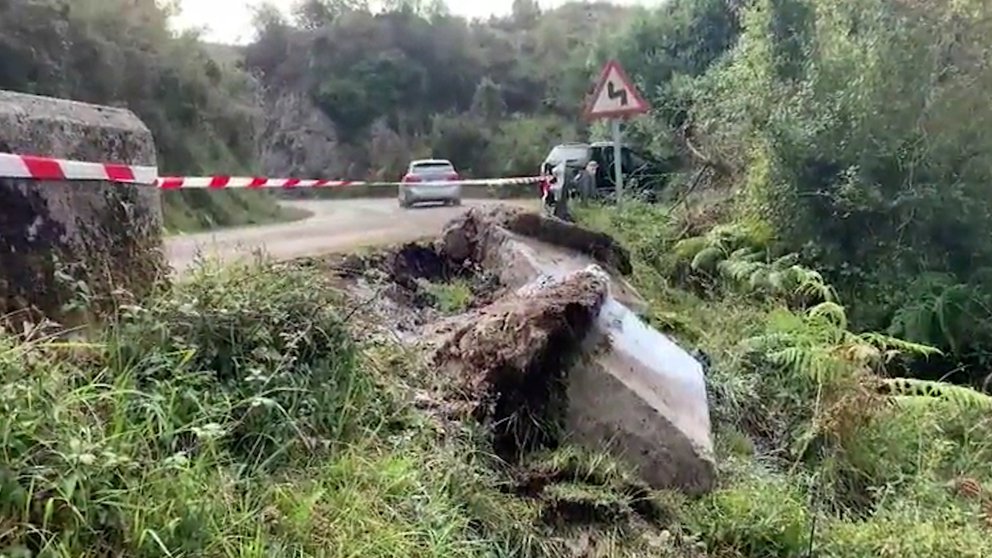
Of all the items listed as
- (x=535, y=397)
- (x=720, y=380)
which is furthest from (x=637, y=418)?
(x=720, y=380)

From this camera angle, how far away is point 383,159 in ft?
90.3

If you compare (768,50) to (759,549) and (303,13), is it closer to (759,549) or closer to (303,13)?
(759,549)

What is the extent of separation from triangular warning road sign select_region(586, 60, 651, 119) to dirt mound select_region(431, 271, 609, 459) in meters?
5.78

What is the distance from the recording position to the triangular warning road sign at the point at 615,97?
9531 millimetres

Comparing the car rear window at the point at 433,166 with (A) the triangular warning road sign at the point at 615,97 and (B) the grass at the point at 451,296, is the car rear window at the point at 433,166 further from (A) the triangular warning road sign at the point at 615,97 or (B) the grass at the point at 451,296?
(B) the grass at the point at 451,296

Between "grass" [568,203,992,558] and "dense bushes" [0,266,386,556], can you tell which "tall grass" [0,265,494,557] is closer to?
"dense bushes" [0,266,386,556]

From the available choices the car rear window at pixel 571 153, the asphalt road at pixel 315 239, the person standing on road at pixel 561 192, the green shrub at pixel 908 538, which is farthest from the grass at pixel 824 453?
the car rear window at pixel 571 153

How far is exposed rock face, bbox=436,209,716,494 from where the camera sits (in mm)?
3824

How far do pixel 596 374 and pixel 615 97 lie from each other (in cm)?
622

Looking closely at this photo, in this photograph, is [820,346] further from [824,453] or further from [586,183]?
[586,183]

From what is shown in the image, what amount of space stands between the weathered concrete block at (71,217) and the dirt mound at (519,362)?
140cm

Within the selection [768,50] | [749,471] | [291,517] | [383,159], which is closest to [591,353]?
[749,471]

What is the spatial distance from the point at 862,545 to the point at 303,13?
29.7 metres

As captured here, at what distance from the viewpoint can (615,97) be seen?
9617 millimetres
